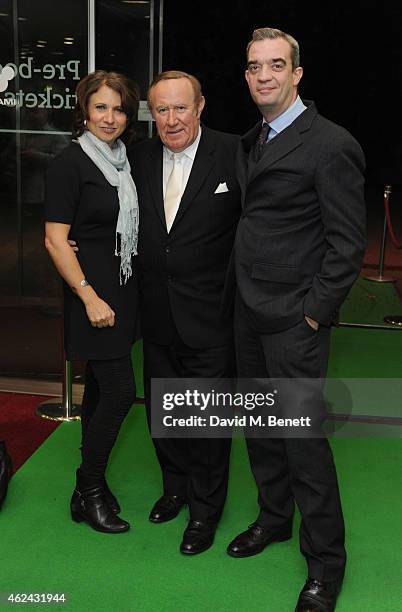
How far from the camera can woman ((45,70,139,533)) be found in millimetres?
2586

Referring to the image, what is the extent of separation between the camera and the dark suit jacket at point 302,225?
7.32 feet

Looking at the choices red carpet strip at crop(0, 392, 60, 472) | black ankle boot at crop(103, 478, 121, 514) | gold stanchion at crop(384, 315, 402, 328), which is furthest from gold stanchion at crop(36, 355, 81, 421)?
gold stanchion at crop(384, 315, 402, 328)

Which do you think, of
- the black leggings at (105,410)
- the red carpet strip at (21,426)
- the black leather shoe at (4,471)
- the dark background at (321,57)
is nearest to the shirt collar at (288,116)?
the black leggings at (105,410)

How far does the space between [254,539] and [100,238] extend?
3.88 feet

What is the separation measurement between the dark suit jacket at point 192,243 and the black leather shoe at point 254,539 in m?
0.68

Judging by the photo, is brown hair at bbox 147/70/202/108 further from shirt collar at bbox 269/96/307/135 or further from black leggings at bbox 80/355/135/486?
black leggings at bbox 80/355/135/486

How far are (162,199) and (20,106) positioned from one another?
6.11 ft

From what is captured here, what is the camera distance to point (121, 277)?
2729 mm

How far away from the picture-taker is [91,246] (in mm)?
2666

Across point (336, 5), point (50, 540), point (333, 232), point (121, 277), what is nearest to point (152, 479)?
point (50, 540)

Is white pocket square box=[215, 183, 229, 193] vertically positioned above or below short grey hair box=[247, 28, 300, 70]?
below

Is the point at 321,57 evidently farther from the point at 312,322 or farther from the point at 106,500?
the point at 312,322

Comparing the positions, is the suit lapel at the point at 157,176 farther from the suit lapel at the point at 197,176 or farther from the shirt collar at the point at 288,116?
the shirt collar at the point at 288,116

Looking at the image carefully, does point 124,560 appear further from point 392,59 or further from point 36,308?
point 392,59
